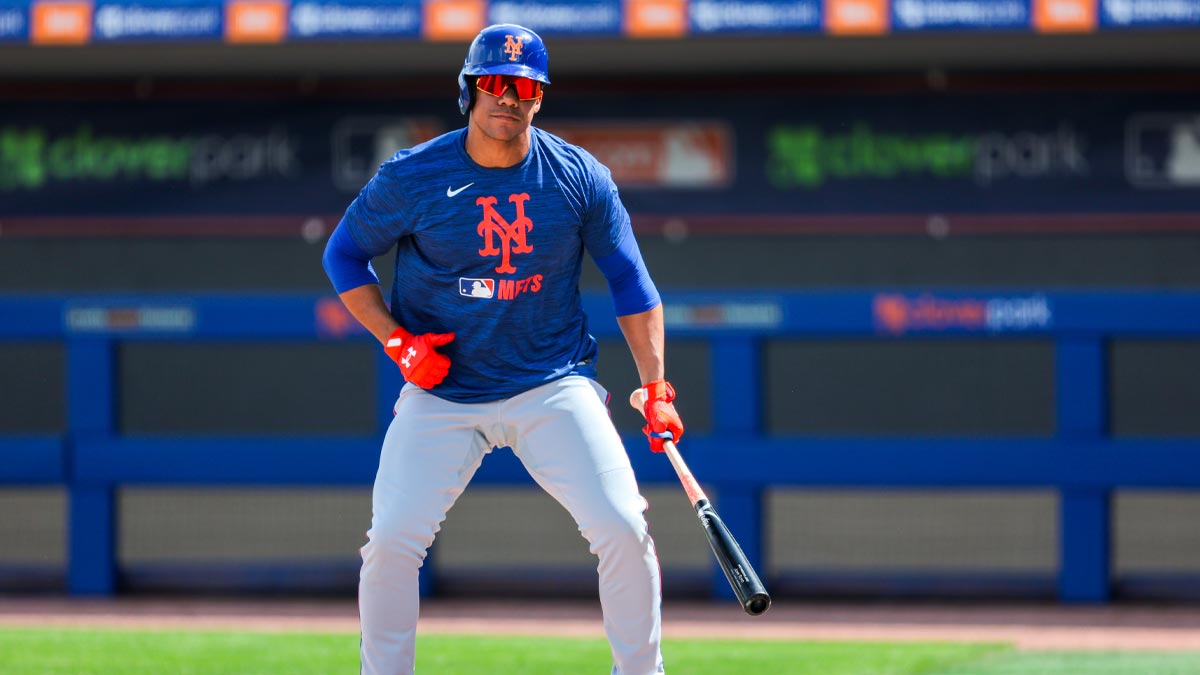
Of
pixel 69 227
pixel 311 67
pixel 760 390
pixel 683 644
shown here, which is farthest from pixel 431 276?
pixel 69 227

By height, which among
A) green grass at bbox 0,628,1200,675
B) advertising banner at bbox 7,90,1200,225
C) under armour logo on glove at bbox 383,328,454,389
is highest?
advertising banner at bbox 7,90,1200,225

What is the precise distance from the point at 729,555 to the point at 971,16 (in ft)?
12.1

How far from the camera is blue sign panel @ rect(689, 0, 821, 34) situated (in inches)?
281

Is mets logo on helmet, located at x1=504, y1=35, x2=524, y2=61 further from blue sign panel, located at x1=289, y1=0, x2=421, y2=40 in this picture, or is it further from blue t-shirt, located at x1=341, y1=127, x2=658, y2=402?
blue sign panel, located at x1=289, y1=0, x2=421, y2=40

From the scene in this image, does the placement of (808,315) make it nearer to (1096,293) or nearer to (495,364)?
(1096,293)

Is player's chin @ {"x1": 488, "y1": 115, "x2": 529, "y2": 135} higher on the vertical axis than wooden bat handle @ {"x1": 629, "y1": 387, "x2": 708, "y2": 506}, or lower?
higher

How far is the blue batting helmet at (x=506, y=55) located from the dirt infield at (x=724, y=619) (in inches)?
107

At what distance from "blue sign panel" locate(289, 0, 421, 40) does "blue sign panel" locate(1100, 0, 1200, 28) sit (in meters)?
2.67

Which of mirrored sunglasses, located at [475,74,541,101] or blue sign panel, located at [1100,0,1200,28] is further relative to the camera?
blue sign panel, located at [1100,0,1200,28]

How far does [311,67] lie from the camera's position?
8.00 meters

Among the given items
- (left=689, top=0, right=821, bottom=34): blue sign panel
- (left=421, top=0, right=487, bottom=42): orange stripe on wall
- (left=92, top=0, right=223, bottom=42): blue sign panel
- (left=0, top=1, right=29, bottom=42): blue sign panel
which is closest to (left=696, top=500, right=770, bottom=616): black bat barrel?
(left=689, top=0, right=821, bottom=34): blue sign panel

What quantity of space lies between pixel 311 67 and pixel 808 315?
8.33 ft

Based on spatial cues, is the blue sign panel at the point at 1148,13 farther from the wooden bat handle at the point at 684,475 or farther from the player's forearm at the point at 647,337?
the wooden bat handle at the point at 684,475

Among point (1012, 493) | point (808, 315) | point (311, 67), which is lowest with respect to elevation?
point (1012, 493)
